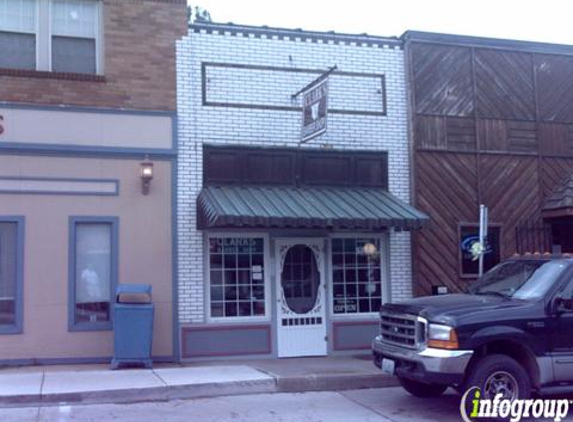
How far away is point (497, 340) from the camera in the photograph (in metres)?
8.51

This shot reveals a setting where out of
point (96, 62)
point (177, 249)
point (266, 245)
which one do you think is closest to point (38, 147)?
point (96, 62)

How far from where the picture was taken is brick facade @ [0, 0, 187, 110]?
39.7 feet

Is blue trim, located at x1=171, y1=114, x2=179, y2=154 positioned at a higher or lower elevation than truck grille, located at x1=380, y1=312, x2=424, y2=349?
higher

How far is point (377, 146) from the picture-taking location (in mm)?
13875

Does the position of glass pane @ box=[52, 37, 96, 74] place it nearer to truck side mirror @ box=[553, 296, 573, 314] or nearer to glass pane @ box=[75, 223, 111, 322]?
glass pane @ box=[75, 223, 111, 322]

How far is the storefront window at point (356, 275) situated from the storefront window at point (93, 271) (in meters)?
3.89

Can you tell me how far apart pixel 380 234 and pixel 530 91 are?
14.1ft

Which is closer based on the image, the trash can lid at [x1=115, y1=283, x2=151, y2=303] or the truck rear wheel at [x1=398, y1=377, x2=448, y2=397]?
the truck rear wheel at [x1=398, y1=377, x2=448, y2=397]

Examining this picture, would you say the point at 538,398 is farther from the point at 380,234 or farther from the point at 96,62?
the point at 96,62

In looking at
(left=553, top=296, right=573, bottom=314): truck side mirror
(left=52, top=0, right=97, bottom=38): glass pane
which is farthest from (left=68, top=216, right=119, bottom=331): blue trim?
(left=553, top=296, right=573, bottom=314): truck side mirror

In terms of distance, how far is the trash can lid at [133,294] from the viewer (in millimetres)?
11516

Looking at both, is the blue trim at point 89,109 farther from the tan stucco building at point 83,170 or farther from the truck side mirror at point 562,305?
the truck side mirror at point 562,305

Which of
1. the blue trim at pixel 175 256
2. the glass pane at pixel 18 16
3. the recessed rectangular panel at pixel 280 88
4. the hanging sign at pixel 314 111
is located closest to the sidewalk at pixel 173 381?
the blue trim at pixel 175 256

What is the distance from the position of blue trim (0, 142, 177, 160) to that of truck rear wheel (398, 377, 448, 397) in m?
5.45
